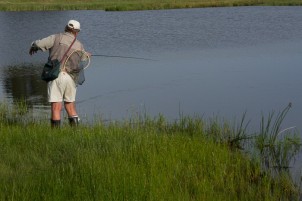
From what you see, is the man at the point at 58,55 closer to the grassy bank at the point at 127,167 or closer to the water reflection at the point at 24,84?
the grassy bank at the point at 127,167

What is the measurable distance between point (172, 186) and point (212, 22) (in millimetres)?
26293

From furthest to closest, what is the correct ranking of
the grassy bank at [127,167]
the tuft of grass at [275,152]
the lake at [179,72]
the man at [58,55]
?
the lake at [179,72]
the man at [58,55]
the tuft of grass at [275,152]
the grassy bank at [127,167]

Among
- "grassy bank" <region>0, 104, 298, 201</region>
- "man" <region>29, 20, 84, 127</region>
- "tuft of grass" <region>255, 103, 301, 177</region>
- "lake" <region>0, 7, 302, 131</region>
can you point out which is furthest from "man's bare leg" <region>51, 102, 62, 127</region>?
"tuft of grass" <region>255, 103, 301, 177</region>

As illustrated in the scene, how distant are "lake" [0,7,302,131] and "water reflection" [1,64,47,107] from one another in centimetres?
2

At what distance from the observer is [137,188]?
4.73 meters

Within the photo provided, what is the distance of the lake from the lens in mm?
10539

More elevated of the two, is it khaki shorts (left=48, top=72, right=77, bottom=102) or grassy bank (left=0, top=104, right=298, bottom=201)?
khaki shorts (left=48, top=72, right=77, bottom=102)

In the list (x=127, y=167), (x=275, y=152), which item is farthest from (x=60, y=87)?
(x=275, y=152)

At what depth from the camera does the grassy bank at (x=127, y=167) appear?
186 inches

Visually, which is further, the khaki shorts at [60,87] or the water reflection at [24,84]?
the water reflection at [24,84]

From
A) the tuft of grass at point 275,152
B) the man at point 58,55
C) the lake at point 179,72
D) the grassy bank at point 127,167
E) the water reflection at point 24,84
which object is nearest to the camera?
the grassy bank at point 127,167

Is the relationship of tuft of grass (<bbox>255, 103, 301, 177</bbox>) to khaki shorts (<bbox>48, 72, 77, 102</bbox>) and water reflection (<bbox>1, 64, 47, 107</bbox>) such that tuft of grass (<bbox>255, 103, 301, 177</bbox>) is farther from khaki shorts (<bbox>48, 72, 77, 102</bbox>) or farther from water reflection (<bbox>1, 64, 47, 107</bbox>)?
water reflection (<bbox>1, 64, 47, 107</bbox>)

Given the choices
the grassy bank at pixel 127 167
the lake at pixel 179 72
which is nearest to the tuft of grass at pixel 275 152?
the grassy bank at pixel 127 167

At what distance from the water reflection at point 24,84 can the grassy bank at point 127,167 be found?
4.76 metres
